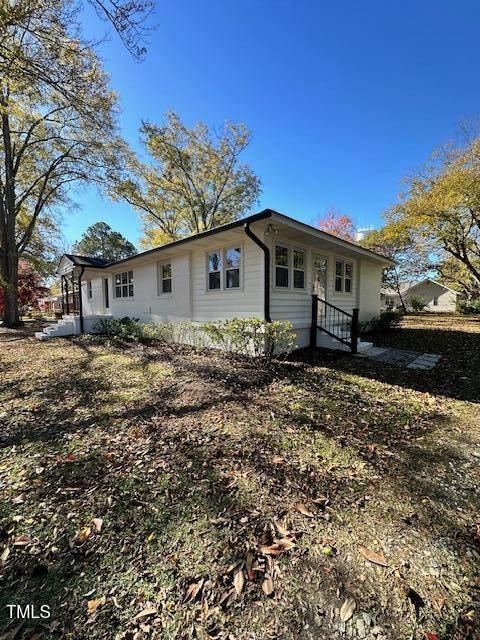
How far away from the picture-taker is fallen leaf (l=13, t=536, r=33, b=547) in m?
1.96

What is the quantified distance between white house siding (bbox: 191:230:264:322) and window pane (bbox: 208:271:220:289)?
147mm

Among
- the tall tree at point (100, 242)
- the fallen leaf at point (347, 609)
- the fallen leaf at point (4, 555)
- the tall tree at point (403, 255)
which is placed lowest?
the fallen leaf at point (4, 555)

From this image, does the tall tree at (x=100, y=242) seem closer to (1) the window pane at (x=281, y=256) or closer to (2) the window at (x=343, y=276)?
(2) the window at (x=343, y=276)

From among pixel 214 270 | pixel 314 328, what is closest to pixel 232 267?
pixel 214 270

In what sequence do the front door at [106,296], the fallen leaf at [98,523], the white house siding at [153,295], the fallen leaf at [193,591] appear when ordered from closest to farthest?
1. the fallen leaf at [193,591]
2. the fallen leaf at [98,523]
3. the white house siding at [153,295]
4. the front door at [106,296]

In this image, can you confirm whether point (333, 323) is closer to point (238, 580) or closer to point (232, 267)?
point (232, 267)

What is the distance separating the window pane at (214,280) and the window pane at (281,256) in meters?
1.92

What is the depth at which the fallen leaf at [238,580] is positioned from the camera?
163cm

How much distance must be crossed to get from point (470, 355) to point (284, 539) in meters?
8.28

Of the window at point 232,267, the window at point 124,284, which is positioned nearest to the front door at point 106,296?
the window at point 124,284

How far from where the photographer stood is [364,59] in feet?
29.5

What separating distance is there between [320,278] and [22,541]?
903 centimetres

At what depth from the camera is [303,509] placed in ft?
7.36

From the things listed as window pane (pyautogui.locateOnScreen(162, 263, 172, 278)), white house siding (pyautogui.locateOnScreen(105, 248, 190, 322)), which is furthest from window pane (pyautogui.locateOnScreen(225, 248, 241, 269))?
window pane (pyautogui.locateOnScreen(162, 263, 172, 278))
